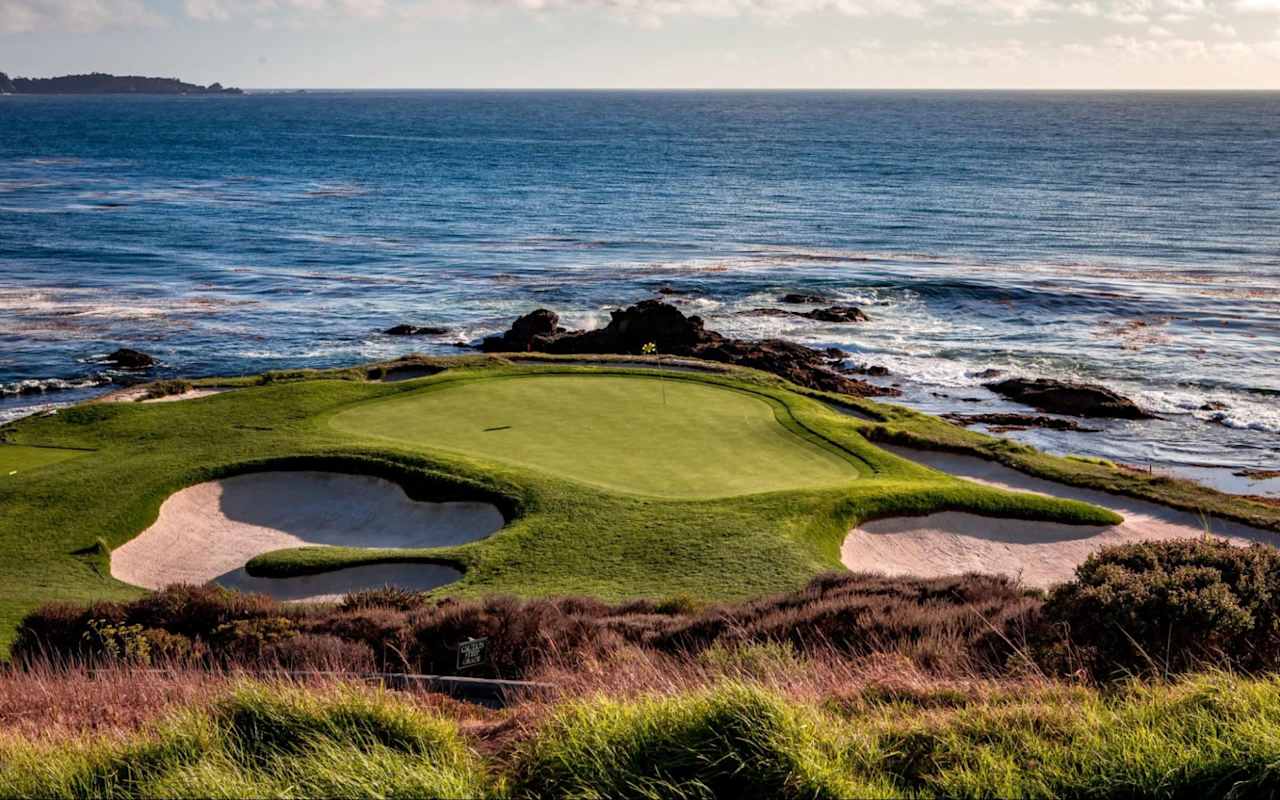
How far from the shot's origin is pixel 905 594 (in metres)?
13.5

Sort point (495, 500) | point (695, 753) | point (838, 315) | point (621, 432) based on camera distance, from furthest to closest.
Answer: point (838, 315)
point (621, 432)
point (495, 500)
point (695, 753)

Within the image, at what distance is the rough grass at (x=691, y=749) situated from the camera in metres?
7.04

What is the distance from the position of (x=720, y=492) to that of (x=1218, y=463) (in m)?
16.7

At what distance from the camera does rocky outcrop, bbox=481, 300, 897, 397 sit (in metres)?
36.0

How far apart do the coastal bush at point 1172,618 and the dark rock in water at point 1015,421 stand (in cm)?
2092

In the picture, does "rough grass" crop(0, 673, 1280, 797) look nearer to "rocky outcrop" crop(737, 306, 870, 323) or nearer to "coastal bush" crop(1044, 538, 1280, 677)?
"coastal bush" crop(1044, 538, 1280, 677)

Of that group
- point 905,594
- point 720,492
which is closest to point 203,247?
point 720,492

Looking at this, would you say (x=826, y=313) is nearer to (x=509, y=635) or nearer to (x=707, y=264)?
(x=707, y=264)

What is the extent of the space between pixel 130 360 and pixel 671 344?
18.9 metres

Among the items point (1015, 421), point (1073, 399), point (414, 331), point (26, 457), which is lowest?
point (1015, 421)

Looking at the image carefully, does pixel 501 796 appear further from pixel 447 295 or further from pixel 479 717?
pixel 447 295

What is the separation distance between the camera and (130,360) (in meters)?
38.0

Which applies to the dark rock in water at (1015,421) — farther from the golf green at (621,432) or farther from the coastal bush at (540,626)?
the coastal bush at (540,626)

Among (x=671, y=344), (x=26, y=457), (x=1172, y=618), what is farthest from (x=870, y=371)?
(x=1172, y=618)
